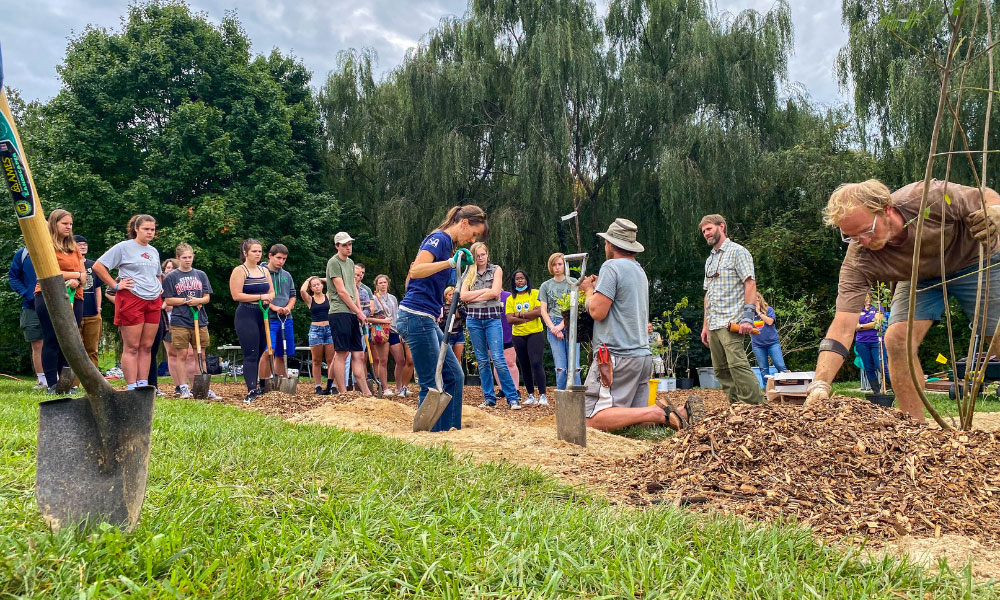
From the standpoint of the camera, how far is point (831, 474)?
10.3 ft

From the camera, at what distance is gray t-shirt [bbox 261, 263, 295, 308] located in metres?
9.24

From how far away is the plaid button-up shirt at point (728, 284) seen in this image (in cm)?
654

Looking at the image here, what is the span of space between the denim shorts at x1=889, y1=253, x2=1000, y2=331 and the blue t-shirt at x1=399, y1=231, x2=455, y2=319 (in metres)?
3.04

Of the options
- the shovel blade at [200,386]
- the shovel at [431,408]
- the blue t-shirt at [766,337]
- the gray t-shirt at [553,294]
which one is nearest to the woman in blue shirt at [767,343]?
the blue t-shirt at [766,337]

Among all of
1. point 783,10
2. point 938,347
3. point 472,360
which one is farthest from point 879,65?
point 472,360

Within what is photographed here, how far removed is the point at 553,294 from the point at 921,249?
5486 millimetres

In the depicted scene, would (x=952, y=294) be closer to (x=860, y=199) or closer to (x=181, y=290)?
(x=860, y=199)

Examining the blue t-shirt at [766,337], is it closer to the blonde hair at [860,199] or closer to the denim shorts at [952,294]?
the denim shorts at [952,294]

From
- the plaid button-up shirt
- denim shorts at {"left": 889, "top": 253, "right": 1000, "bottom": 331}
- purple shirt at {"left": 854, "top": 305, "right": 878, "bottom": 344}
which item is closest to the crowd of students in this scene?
the plaid button-up shirt

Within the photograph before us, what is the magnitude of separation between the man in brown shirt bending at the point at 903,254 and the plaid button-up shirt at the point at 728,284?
2222mm

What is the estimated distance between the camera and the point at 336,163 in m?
22.3

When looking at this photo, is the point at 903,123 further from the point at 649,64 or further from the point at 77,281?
the point at 77,281

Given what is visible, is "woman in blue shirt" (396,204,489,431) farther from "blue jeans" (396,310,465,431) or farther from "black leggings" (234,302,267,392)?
"black leggings" (234,302,267,392)

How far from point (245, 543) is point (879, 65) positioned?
55.7 feet
